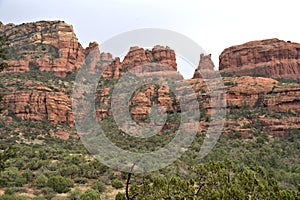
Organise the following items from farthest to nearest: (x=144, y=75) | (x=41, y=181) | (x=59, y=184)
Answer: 1. (x=144, y=75)
2. (x=41, y=181)
3. (x=59, y=184)

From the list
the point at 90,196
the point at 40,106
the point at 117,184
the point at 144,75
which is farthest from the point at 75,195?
the point at 144,75

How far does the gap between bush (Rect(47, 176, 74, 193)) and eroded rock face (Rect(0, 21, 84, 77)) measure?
55.6 metres

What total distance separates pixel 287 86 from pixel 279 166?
26843mm

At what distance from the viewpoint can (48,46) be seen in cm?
8894

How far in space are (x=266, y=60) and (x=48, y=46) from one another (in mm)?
54989

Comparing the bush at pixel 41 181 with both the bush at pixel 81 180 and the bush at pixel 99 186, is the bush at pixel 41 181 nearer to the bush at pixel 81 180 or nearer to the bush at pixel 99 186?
the bush at pixel 81 180

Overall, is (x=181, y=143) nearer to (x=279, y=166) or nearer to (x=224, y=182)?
(x=279, y=166)

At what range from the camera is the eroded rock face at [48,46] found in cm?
8119

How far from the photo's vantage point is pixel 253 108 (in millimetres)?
60969

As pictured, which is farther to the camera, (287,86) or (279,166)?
(287,86)

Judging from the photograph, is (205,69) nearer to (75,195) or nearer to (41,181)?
(41,181)

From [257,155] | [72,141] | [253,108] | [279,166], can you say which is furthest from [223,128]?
[72,141]

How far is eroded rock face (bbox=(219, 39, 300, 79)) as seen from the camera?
7906 cm

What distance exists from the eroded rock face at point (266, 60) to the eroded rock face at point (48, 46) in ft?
130
